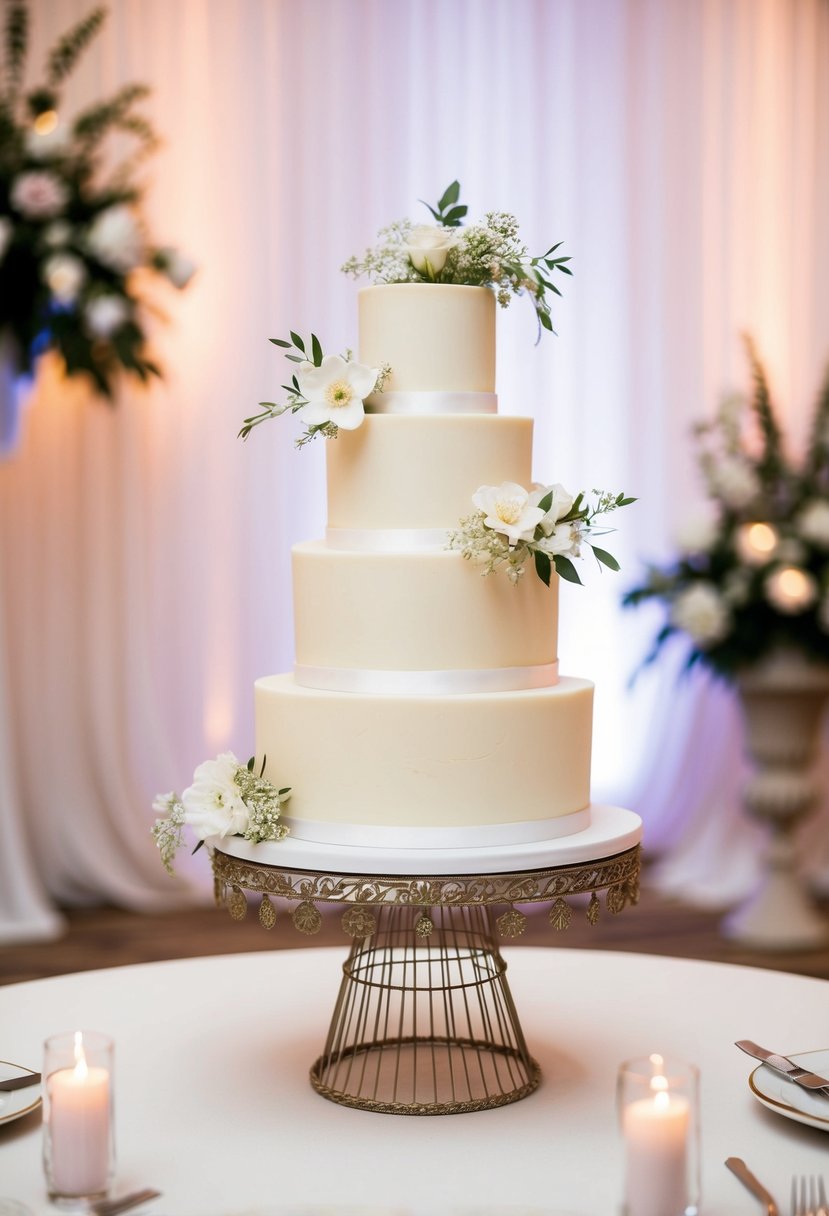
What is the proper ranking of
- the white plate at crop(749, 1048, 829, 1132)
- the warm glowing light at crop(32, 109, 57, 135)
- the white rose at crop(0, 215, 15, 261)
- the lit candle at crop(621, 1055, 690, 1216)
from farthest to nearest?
the warm glowing light at crop(32, 109, 57, 135)
the white rose at crop(0, 215, 15, 261)
the white plate at crop(749, 1048, 829, 1132)
the lit candle at crop(621, 1055, 690, 1216)

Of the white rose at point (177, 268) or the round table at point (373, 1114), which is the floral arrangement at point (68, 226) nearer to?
the white rose at point (177, 268)

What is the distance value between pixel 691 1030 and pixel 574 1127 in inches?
19.0

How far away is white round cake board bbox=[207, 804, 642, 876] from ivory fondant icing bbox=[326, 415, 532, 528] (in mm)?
525

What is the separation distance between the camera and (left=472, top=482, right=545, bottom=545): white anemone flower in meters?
2.27

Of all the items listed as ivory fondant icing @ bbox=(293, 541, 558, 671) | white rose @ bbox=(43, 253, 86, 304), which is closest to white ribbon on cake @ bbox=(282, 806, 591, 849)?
ivory fondant icing @ bbox=(293, 541, 558, 671)

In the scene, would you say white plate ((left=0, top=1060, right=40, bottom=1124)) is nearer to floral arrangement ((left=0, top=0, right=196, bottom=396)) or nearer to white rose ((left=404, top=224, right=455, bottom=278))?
white rose ((left=404, top=224, right=455, bottom=278))

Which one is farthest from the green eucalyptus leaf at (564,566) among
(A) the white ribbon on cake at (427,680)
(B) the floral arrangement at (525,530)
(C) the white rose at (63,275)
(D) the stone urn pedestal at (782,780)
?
(C) the white rose at (63,275)

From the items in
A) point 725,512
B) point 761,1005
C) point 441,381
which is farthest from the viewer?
point 725,512

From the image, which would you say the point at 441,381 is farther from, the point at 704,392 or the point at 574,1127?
the point at 704,392

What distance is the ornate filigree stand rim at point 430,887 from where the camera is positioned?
211 centimetres

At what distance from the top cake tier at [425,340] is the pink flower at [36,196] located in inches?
139

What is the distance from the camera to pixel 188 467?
20.7 feet

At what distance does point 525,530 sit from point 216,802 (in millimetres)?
618

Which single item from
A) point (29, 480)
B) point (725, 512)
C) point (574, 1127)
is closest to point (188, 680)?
point (29, 480)
